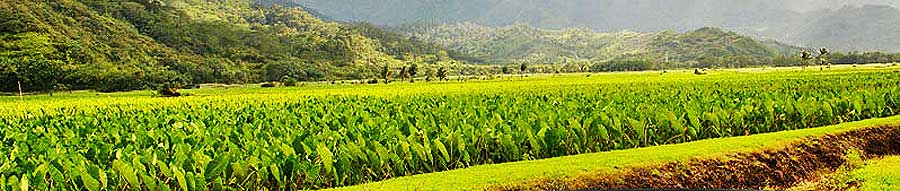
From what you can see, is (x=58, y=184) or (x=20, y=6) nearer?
(x=58, y=184)

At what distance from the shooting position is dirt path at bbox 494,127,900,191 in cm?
980

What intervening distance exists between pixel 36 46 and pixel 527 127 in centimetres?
9003

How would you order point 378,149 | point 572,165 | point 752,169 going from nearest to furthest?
point 378,149
point 572,165
point 752,169

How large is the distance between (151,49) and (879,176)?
375 feet

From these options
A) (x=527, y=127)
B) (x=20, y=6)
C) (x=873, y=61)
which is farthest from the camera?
(x=873, y=61)

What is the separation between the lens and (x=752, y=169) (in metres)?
11.5

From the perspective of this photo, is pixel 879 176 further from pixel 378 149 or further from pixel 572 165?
pixel 378 149

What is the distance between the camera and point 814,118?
16.5 m

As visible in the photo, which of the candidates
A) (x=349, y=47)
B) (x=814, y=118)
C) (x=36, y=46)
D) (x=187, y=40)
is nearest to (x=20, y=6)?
(x=36, y=46)

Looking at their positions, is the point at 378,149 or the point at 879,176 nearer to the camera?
the point at 378,149

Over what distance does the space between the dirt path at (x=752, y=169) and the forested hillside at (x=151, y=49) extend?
251ft

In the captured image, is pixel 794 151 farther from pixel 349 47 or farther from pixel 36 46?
pixel 349 47

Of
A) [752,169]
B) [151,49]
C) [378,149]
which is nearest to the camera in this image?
[378,149]

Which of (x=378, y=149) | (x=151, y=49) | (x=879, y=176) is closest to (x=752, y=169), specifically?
(x=879, y=176)
